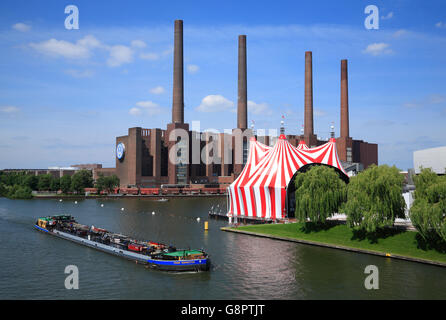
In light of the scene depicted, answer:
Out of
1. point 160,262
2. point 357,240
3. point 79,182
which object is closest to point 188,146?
point 79,182

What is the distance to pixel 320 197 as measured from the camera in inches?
1864

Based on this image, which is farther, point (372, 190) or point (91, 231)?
point (91, 231)

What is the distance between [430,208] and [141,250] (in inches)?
954

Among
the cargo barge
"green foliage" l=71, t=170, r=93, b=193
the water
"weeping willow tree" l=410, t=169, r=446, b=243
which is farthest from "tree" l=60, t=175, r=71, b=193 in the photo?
"weeping willow tree" l=410, t=169, r=446, b=243

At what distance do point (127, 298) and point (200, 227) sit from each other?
33.4 m

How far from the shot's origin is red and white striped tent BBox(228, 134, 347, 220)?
58500 mm

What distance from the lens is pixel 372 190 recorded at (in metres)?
40.5

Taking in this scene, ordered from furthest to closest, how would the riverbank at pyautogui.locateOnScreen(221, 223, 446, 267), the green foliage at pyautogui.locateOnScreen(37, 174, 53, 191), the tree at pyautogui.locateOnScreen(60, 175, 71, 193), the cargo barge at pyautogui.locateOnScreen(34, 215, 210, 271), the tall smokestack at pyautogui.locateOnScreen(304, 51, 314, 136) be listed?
1. the green foliage at pyautogui.locateOnScreen(37, 174, 53, 191)
2. the tree at pyautogui.locateOnScreen(60, 175, 71, 193)
3. the tall smokestack at pyautogui.locateOnScreen(304, 51, 314, 136)
4. the riverbank at pyautogui.locateOnScreen(221, 223, 446, 267)
5. the cargo barge at pyautogui.locateOnScreen(34, 215, 210, 271)

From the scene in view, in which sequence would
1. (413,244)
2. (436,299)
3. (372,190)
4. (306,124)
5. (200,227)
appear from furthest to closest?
(306,124) < (200,227) < (372,190) < (413,244) < (436,299)

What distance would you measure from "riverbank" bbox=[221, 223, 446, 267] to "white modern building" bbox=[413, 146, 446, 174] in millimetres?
11293

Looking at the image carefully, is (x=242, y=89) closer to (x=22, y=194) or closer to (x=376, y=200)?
(x=22, y=194)

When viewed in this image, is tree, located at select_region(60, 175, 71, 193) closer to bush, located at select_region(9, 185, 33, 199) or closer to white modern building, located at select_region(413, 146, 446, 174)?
bush, located at select_region(9, 185, 33, 199)

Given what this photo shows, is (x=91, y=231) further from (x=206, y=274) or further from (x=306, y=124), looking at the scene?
(x=306, y=124)
